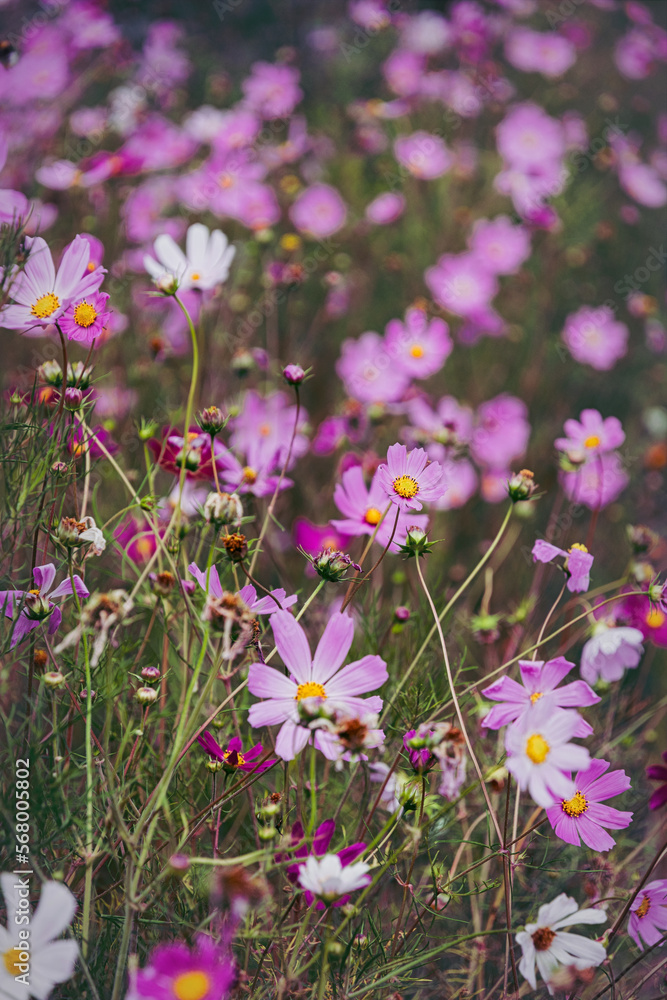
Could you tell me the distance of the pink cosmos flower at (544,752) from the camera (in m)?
0.43

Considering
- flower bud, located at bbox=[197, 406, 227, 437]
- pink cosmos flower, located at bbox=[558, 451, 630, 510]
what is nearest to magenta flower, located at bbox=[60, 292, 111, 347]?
flower bud, located at bbox=[197, 406, 227, 437]

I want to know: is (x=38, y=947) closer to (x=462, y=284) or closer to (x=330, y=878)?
(x=330, y=878)

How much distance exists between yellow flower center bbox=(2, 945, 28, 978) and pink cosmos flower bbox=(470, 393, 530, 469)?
1004 millimetres

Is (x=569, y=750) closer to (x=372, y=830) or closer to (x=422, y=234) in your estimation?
(x=372, y=830)

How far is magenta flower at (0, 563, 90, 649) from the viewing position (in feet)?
1.75

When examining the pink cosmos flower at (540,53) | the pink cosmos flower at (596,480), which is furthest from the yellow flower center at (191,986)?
the pink cosmos flower at (540,53)

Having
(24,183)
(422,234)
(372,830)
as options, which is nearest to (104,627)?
(372,830)

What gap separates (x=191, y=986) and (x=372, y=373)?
969 millimetres

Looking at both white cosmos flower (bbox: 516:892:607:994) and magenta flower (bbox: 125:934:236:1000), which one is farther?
white cosmos flower (bbox: 516:892:607:994)

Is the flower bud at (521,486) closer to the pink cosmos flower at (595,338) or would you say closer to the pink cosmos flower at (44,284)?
the pink cosmos flower at (44,284)

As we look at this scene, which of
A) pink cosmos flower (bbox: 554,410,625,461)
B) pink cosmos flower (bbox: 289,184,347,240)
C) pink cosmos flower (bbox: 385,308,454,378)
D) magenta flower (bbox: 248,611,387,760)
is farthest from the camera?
pink cosmos flower (bbox: 289,184,347,240)

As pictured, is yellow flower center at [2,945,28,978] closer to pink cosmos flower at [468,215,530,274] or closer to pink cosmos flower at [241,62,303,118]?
pink cosmos flower at [468,215,530,274]

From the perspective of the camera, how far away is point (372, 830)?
0.70 m

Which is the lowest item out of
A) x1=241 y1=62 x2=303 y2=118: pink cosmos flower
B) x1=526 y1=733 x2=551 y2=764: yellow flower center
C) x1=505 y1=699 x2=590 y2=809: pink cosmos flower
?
x1=526 y1=733 x2=551 y2=764: yellow flower center
